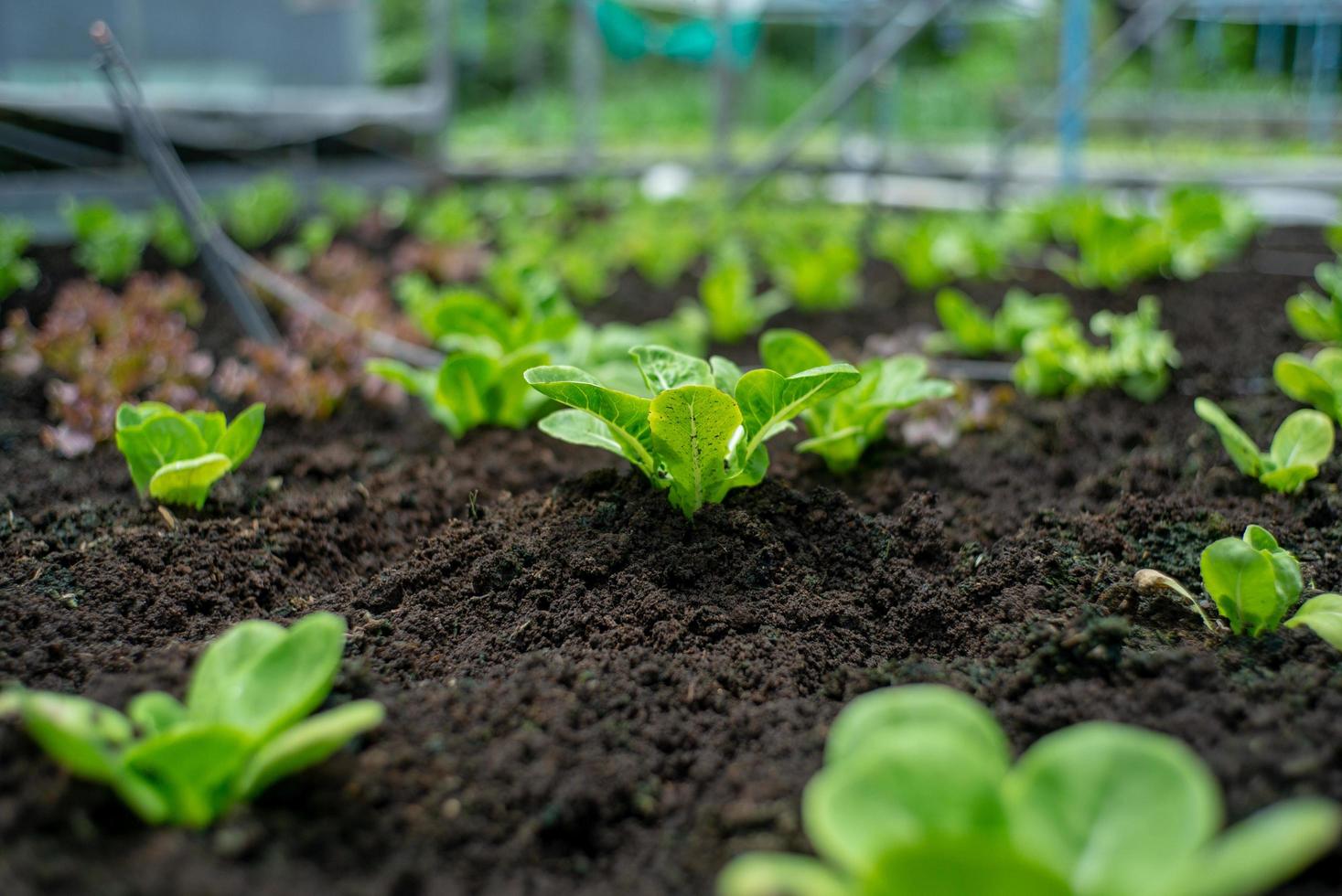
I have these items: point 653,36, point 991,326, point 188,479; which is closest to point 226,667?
point 188,479

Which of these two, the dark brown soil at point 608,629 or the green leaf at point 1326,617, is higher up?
the green leaf at point 1326,617

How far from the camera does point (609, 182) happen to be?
723cm

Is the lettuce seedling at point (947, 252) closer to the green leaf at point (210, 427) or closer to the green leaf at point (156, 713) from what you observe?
the green leaf at point (210, 427)

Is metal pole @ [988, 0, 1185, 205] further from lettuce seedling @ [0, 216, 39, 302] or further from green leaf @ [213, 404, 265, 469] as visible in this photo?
green leaf @ [213, 404, 265, 469]

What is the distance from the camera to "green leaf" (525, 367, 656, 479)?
139 cm

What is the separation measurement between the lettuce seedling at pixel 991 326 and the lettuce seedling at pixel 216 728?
6.80ft

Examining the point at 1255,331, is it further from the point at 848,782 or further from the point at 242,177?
the point at 242,177

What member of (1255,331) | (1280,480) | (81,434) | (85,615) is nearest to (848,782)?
(85,615)

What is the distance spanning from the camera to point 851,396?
188 cm

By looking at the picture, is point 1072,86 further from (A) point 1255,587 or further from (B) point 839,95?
(A) point 1255,587

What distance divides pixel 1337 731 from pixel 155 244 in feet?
15.0

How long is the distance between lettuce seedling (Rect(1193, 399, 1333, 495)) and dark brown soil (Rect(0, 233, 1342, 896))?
5cm

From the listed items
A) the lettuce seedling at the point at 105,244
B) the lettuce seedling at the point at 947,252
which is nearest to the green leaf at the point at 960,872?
the lettuce seedling at the point at 947,252

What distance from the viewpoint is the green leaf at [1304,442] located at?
1677mm
